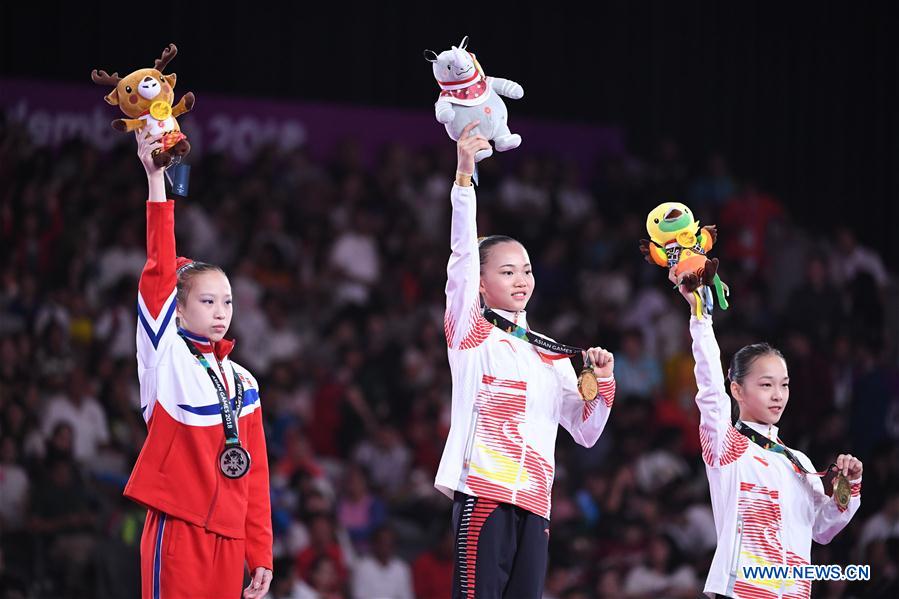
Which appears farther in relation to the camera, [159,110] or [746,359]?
[746,359]

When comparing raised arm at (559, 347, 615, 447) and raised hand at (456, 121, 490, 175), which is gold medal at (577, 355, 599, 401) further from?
raised hand at (456, 121, 490, 175)

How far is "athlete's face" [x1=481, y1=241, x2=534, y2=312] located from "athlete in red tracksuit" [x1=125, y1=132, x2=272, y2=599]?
104 centimetres

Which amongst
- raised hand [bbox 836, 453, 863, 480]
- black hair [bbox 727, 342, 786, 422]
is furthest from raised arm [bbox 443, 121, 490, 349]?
raised hand [bbox 836, 453, 863, 480]

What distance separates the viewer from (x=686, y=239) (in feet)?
16.7

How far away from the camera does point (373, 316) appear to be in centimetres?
1078

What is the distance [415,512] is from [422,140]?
14.5 feet

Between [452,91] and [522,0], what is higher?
[522,0]

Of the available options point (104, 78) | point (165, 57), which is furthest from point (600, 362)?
point (104, 78)

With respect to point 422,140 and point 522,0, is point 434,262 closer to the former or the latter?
point 422,140

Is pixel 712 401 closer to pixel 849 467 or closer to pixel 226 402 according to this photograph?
pixel 849 467

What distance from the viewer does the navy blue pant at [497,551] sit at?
15.1ft

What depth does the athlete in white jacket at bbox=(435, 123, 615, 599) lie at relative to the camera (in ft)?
15.3

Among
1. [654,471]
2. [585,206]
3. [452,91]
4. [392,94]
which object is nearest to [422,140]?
[392,94]

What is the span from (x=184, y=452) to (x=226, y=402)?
225 millimetres
